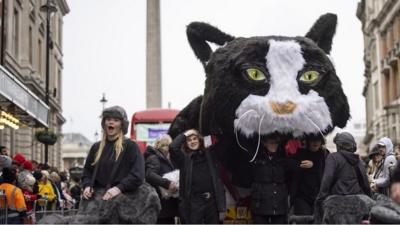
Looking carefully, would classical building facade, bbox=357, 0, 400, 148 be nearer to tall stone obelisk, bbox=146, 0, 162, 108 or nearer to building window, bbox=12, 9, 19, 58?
tall stone obelisk, bbox=146, 0, 162, 108

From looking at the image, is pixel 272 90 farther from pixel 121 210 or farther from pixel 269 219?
pixel 121 210

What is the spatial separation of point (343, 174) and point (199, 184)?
5.11 ft

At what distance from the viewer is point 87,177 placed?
259 inches

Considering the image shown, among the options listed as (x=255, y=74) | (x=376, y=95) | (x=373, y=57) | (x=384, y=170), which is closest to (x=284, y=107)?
(x=255, y=74)

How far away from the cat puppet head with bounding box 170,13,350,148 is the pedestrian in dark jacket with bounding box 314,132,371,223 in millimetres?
338

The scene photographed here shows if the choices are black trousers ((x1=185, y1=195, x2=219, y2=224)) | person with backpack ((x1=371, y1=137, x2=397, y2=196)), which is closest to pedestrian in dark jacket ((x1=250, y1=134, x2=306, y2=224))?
black trousers ((x1=185, y1=195, x2=219, y2=224))

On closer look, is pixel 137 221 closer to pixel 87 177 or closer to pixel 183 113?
pixel 87 177

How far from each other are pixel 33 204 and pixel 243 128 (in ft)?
23.9

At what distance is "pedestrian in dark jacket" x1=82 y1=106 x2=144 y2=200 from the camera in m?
6.32

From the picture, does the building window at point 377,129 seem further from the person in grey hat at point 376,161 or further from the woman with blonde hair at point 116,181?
the woman with blonde hair at point 116,181

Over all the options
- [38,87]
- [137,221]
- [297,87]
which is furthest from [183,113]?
[38,87]

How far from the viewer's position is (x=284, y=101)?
22.2ft

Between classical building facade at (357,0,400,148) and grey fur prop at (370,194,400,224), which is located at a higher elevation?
classical building facade at (357,0,400,148)

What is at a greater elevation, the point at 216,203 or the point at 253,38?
the point at 253,38
